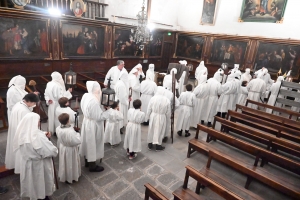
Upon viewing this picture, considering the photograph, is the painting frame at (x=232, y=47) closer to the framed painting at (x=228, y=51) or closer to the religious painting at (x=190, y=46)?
the framed painting at (x=228, y=51)

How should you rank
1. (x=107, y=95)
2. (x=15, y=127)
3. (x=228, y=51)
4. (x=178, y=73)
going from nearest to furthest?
(x=15, y=127) → (x=107, y=95) → (x=178, y=73) → (x=228, y=51)

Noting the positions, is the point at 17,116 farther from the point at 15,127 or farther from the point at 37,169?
the point at 37,169

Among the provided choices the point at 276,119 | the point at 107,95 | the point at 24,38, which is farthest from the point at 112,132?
the point at 24,38

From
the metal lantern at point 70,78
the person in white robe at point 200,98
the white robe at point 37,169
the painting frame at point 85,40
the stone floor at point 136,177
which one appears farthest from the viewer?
the painting frame at point 85,40

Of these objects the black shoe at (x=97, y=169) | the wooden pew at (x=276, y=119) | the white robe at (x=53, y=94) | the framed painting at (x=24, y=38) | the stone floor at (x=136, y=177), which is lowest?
the stone floor at (x=136, y=177)

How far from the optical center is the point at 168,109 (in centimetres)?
575

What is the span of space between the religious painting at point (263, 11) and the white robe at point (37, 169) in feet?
48.2

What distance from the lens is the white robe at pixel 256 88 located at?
9.50m

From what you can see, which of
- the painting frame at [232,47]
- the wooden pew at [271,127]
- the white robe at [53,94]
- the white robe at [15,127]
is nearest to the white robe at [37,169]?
the white robe at [15,127]

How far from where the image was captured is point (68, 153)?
13.0 feet

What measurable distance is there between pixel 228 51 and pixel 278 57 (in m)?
3.26

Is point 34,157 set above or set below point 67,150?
above

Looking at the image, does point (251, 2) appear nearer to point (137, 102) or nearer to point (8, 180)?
point (137, 102)

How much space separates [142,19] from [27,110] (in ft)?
23.4
